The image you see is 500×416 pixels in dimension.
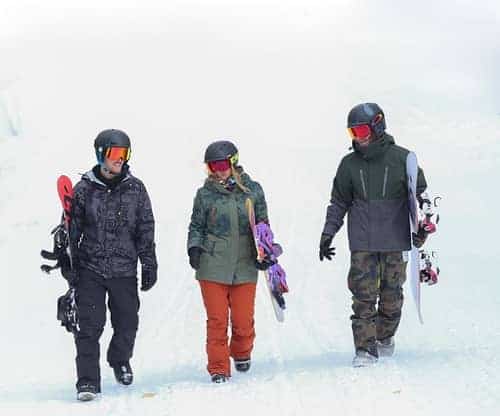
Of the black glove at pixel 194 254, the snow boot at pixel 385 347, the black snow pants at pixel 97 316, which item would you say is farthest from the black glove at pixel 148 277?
the snow boot at pixel 385 347

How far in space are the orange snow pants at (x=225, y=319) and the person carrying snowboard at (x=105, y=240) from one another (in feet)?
1.83

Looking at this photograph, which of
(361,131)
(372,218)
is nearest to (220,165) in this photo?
(361,131)

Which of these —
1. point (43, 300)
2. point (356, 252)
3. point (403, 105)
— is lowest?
point (43, 300)

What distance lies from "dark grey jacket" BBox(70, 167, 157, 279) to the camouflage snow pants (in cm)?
156

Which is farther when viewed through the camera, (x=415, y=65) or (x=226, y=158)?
(x=415, y=65)

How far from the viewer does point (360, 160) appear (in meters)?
7.35

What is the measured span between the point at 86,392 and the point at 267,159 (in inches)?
628

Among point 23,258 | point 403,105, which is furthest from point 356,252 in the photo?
point 403,105

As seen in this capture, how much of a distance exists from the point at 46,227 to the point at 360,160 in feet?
34.6

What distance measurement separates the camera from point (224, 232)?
284 inches

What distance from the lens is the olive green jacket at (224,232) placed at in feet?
23.6

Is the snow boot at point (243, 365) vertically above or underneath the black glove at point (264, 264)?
underneath

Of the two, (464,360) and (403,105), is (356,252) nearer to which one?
(464,360)

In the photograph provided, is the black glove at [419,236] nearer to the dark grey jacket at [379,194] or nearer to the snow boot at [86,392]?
the dark grey jacket at [379,194]
